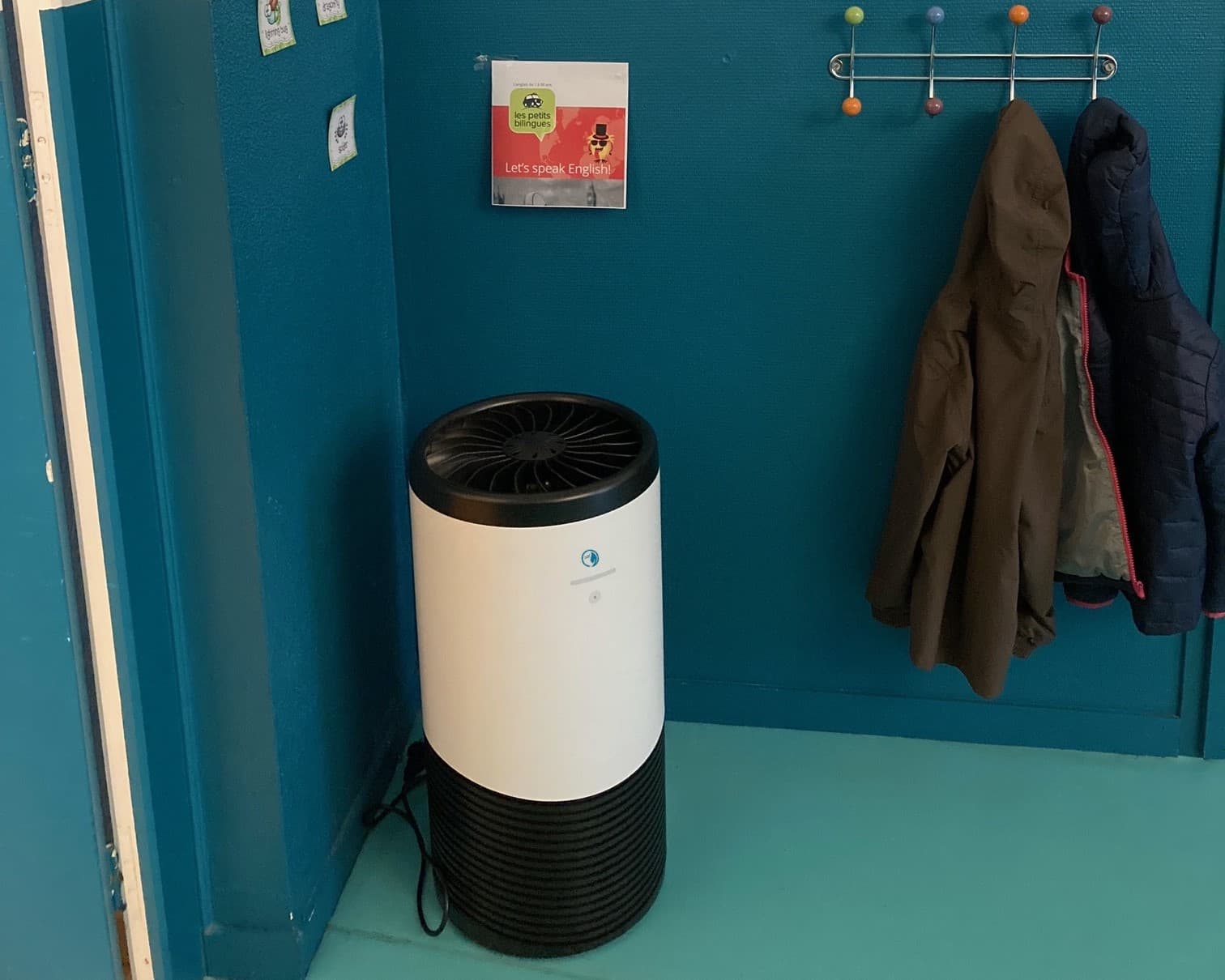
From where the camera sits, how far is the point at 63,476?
1725 mm

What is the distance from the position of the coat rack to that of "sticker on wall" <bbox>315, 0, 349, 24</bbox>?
749 millimetres

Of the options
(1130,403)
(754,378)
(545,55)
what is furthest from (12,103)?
(1130,403)

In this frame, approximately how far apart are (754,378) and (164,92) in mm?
1106

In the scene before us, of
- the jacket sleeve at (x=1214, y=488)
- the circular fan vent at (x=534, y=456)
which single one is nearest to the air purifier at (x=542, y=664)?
the circular fan vent at (x=534, y=456)

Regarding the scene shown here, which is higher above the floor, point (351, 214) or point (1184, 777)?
point (351, 214)

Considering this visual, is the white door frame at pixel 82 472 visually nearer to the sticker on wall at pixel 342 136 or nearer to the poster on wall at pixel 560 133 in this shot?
the sticker on wall at pixel 342 136

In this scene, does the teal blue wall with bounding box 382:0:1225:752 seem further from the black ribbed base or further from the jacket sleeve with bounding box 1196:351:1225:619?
the black ribbed base

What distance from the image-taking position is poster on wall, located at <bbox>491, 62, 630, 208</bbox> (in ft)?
7.40

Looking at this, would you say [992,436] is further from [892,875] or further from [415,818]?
[415,818]

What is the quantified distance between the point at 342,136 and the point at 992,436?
1.08 meters

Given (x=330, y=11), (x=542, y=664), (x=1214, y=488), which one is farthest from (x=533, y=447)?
(x=1214, y=488)

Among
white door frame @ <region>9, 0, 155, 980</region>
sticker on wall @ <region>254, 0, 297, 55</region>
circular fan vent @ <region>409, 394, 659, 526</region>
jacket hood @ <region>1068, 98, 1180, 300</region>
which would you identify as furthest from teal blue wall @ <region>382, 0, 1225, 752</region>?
white door frame @ <region>9, 0, 155, 980</region>

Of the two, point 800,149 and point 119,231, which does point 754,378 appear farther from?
point 119,231

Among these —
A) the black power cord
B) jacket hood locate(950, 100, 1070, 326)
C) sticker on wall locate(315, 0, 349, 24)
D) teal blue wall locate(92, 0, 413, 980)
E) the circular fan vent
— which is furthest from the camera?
the black power cord
